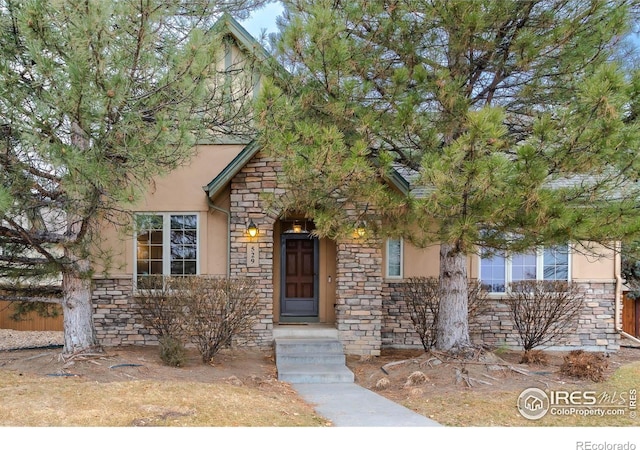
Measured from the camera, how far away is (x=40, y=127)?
5.72m

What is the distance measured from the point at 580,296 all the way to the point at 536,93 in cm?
491

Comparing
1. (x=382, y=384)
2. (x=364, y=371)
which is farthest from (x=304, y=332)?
(x=382, y=384)

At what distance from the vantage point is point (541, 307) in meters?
9.99

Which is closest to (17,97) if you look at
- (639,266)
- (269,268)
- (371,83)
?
(371,83)

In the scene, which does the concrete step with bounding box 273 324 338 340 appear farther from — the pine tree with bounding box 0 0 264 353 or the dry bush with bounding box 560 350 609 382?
the dry bush with bounding box 560 350 609 382

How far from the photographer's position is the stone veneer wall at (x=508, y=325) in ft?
35.4

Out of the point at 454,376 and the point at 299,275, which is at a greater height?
the point at 299,275

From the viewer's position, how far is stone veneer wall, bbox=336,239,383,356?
992 cm

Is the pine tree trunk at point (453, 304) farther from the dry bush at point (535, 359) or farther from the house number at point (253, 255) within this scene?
the house number at point (253, 255)

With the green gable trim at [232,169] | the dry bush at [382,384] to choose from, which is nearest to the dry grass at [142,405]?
the dry bush at [382,384]

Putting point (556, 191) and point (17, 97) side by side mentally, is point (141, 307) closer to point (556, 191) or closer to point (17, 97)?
point (17, 97)

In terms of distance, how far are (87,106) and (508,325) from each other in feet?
29.0

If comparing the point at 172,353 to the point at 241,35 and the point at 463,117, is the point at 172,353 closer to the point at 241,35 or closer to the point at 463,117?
the point at 463,117

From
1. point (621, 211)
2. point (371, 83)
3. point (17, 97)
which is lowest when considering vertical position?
point (621, 211)
